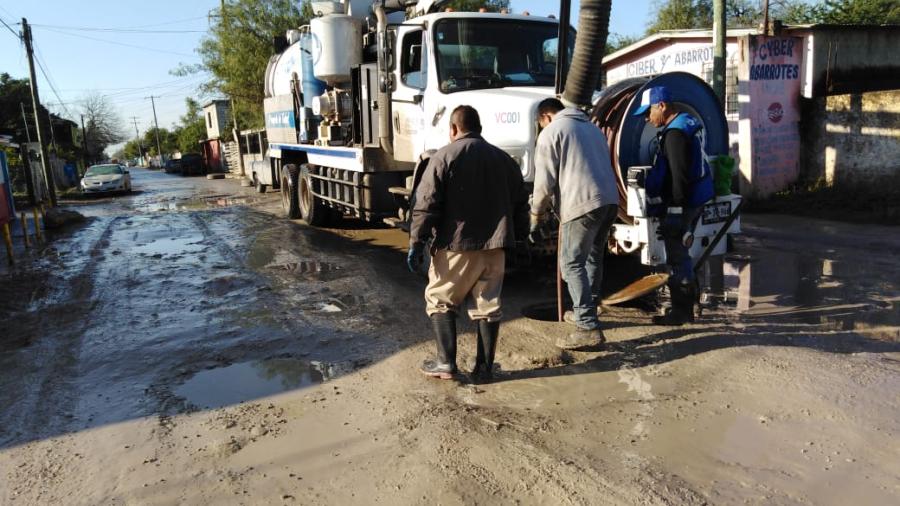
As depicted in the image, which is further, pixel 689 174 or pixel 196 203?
pixel 196 203

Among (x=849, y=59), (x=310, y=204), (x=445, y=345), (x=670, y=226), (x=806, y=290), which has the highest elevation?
(x=849, y=59)

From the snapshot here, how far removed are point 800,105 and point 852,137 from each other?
4.78 feet

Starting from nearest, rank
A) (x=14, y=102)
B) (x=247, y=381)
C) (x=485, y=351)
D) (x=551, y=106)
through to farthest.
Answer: (x=485, y=351)
(x=247, y=381)
(x=551, y=106)
(x=14, y=102)

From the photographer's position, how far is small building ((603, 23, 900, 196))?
12.0 metres

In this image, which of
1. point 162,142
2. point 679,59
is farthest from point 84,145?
point 679,59

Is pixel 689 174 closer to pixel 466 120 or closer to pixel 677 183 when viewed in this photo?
pixel 677 183

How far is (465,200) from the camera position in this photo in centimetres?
400

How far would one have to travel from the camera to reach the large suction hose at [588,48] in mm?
5164

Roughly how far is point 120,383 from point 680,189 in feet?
14.5

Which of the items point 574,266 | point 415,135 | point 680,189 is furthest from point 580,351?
point 415,135

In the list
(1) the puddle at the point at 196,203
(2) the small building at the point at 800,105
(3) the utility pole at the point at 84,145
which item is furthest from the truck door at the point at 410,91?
(3) the utility pole at the point at 84,145

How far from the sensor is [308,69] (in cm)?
1135

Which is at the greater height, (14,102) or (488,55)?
(14,102)

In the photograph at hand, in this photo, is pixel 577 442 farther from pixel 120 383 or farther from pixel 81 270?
pixel 81 270
